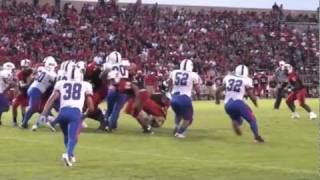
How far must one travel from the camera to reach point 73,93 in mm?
14031

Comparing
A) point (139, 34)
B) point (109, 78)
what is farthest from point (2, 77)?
point (139, 34)

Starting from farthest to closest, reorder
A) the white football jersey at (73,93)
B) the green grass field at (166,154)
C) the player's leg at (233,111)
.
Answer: the player's leg at (233,111), the white football jersey at (73,93), the green grass field at (166,154)

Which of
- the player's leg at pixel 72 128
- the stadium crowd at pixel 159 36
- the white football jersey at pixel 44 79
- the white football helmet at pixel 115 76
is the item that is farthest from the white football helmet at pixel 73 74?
the stadium crowd at pixel 159 36

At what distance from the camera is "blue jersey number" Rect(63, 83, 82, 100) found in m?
14.0

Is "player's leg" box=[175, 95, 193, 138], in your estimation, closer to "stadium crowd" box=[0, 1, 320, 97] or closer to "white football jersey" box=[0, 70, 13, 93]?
"white football jersey" box=[0, 70, 13, 93]

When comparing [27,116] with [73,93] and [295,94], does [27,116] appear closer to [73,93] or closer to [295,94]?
[73,93]

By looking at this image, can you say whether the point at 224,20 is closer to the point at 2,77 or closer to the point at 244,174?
the point at 2,77

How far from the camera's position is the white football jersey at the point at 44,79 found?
2112 cm

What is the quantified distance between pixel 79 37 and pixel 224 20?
15041mm

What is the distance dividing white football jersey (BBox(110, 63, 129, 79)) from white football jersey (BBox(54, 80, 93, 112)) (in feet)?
20.7

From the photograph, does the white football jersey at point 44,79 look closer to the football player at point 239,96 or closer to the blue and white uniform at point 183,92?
the blue and white uniform at point 183,92

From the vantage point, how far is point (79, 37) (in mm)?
46312

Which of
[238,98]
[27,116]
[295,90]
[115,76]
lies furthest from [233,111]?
[295,90]

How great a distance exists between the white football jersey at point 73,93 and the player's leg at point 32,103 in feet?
22.3
